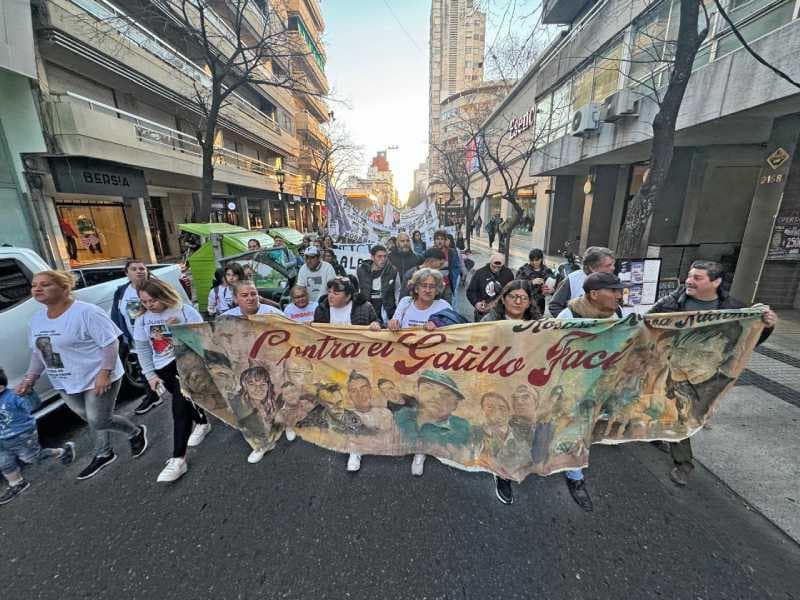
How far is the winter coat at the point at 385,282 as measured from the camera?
5379 millimetres

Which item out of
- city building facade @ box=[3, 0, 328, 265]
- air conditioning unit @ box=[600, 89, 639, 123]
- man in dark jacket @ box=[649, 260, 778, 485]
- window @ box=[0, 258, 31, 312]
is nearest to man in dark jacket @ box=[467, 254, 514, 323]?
man in dark jacket @ box=[649, 260, 778, 485]

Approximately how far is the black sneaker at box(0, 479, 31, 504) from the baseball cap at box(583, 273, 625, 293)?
5.14m

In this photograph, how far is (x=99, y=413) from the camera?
2.97 metres

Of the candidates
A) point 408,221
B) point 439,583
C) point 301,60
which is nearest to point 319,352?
point 439,583

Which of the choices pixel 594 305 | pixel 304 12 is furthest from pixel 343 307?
pixel 304 12

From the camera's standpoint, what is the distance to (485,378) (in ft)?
8.47

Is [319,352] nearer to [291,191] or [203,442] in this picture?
[203,442]

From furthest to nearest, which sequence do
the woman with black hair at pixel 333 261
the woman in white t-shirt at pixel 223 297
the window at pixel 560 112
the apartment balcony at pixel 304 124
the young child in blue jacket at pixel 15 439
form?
the apartment balcony at pixel 304 124 < the window at pixel 560 112 < the woman with black hair at pixel 333 261 < the woman in white t-shirt at pixel 223 297 < the young child in blue jacket at pixel 15 439

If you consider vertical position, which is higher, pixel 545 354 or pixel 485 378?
pixel 545 354

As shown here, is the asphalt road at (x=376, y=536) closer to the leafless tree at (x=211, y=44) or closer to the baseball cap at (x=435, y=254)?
the baseball cap at (x=435, y=254)

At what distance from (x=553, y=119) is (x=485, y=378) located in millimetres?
17918

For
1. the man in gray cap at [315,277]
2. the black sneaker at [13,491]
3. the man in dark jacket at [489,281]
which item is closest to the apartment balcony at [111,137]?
the man in gray cap at [315,277]

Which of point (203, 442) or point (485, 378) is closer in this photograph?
point (485, 378)

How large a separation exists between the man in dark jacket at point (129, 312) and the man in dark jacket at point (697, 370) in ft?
18.2
